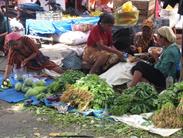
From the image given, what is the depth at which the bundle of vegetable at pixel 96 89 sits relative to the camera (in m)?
5.96

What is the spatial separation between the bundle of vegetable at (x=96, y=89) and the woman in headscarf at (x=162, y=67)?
23.3 inches

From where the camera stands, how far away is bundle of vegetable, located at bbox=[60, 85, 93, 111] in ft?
19.6

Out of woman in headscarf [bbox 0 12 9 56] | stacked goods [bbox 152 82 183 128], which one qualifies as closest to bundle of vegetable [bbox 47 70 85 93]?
stacked goods [bbox 152 82 183 128]

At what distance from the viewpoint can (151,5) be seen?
11266mm

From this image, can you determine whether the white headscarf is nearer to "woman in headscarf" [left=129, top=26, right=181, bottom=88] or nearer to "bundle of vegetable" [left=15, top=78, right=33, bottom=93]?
"woman in headscarf" [left=129, top=26, right=181, bottom=88]

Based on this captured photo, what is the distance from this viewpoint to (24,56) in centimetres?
795

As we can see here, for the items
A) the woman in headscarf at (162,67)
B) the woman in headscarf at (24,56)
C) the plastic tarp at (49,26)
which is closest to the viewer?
the woman in headscarf at (162,67)

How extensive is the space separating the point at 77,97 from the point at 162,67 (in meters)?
1.48

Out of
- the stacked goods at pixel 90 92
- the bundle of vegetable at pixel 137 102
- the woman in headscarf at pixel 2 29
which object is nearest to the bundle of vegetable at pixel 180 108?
the bundle of vegetable at pixel 137 102

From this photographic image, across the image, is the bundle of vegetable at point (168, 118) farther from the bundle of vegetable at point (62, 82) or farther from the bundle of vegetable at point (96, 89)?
the bundle of vegetable at point (62, 82)

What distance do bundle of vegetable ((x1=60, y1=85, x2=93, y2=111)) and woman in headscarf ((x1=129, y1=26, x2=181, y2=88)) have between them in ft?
2.94

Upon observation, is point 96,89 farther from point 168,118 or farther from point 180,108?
point 180,108

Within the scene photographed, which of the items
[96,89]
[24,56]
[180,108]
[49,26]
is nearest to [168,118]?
[180,108]

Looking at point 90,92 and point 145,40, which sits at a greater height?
point 145,40
